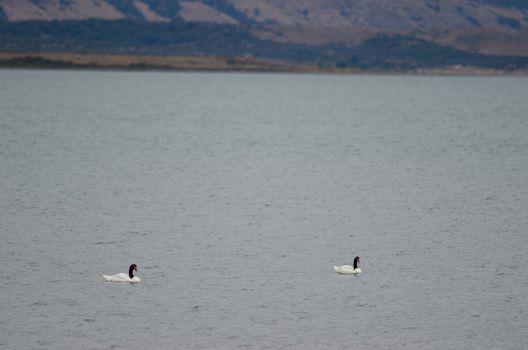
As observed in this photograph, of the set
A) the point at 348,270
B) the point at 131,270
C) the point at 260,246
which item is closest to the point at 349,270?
the point at 348,270

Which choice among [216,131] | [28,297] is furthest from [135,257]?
[216,131]

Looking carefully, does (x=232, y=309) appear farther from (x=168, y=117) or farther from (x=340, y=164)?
(x=168, y=117)

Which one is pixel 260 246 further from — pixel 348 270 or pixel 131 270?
pixel 131 270

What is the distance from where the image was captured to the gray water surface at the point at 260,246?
24.1 metres

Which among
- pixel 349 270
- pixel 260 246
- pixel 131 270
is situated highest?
pixel 349 270

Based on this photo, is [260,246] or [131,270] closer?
[131,270]

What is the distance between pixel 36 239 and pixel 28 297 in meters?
7.92

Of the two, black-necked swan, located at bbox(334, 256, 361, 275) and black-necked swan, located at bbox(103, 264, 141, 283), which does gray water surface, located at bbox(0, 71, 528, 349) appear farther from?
black-necked swan, located at bbox(334, 256, 361, 275)

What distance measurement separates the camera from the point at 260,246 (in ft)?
112

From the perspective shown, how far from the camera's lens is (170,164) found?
198 ft

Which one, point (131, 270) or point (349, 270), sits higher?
point (349, 270)

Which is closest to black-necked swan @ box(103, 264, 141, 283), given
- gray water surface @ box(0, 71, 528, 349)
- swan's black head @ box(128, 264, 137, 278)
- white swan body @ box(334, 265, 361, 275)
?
swan's black head @ box(128, 264, 137, 278)

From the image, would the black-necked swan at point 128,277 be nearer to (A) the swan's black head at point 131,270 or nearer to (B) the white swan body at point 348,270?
(A) the swan's black head at point 131,270

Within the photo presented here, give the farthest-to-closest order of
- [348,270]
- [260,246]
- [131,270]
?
[260,246] → [348,270] → [131,270]
